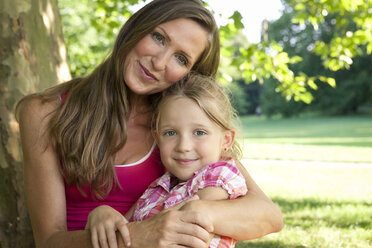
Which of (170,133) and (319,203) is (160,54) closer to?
(170,133)

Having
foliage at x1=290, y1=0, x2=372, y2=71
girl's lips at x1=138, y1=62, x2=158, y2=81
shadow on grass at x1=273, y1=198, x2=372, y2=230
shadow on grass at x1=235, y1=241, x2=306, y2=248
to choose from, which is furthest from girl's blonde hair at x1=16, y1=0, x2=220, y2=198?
foliage at x1=290, y1=0, x2=372, y2=71

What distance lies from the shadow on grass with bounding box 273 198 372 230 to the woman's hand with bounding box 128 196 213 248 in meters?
3.01

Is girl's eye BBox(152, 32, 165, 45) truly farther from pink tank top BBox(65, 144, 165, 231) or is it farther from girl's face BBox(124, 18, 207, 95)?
pink tank top BBox(65, 144, 165, 231)

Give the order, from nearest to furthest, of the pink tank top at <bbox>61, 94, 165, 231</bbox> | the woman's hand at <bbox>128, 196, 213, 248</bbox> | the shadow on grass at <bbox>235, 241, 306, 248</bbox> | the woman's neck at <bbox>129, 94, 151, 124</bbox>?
the woman's hand at <bbox>128, 196, 213, 248</bbox> < the pink tank top at <bbox>61, 94, 165, 231</bbox> < the woman's neck at <bbox>129, 94, 151, 124</bbox> < the shadow on grass at <bbox>235, 241, 306, 248</bbox>

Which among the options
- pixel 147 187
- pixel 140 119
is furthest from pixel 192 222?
pixel 140 119

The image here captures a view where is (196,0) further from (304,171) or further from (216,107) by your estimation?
(304,171)

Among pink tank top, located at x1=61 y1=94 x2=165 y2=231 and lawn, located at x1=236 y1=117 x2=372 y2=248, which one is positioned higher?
pink tank top, located at x1=61 y1=94 x2=165 y2=231

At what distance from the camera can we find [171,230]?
1.80m

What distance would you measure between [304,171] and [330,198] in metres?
3.27

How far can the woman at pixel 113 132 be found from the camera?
2.17 m

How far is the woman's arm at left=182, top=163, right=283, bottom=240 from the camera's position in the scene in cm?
189

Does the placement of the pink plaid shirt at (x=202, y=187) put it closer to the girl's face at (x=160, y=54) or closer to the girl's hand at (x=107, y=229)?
the girl's hand at (x=107, y=229)

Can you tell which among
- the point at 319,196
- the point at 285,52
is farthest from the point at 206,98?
the point at 319,196

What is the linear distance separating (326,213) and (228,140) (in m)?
3.27
